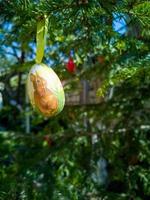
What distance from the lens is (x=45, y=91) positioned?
95cm

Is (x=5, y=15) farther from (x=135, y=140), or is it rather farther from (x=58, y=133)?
(x=58, y=133)

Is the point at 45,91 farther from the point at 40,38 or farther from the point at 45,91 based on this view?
the point at 40,38

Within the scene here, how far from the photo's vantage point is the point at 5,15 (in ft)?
3.80

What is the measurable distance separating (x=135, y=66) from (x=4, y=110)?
2.49 metres

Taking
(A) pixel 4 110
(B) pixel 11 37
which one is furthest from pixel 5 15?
(A) pixel 4 110

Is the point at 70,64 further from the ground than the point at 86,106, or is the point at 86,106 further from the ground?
the point at 70,64

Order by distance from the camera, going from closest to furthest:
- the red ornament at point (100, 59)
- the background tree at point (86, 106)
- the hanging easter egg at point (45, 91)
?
the hanging easter egg at point (45, 91) → the background tree at point (86, 106) → the red ornament at point (100, 59)

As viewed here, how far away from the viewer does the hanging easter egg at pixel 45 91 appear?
95cm

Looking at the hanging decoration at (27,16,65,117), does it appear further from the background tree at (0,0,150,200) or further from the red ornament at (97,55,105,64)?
the red ornament at (97,55,105,64)

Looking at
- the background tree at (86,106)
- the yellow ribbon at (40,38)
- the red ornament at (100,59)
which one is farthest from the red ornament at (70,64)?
the yellow ribbon at (40,38)

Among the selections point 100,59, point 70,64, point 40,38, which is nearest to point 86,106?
point 100,59

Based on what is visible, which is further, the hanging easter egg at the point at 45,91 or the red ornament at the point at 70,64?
the red ornament at the point at 70,64

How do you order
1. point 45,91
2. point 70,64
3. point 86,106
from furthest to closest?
point 86,106, point 70,64, point 45,91

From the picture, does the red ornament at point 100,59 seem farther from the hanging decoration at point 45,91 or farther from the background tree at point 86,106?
the hanging decoration at point 45,91
